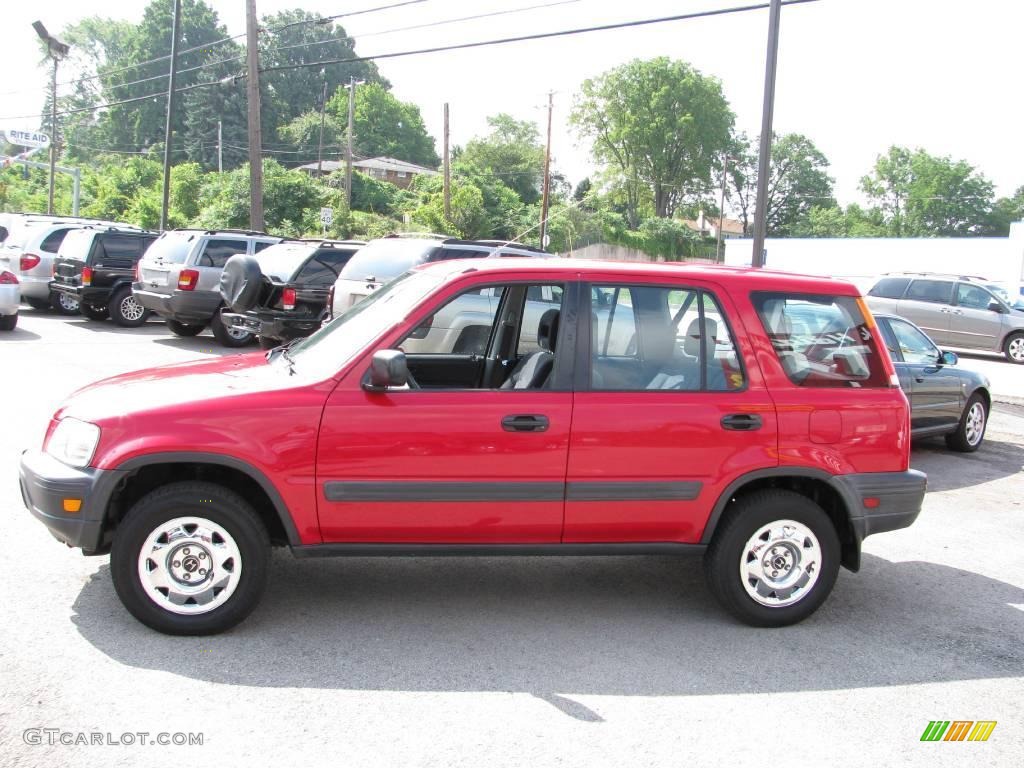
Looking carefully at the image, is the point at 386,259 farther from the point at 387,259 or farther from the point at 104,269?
the point at 104,269

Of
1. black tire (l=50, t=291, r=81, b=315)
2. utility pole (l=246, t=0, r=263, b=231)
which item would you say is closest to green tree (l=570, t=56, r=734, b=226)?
utility pole (l=246, t=0, r=263, b=231)

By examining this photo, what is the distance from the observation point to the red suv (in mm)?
4340

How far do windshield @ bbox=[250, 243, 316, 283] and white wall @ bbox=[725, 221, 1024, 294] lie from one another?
3577 cm

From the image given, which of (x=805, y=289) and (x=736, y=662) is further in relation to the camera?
(x=805, y=289)

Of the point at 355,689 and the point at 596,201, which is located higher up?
the point at 596,201

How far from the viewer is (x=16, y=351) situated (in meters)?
13.6

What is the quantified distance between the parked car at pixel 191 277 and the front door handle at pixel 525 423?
38.2 ft

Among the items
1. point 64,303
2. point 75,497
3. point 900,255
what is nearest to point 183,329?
point 64,303

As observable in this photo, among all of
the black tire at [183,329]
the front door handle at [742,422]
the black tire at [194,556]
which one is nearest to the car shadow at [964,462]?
the front door handle at [742,422]

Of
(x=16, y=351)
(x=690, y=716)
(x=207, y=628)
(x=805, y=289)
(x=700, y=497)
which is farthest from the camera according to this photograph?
(x=16, y=351)

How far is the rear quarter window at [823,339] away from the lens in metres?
4.93

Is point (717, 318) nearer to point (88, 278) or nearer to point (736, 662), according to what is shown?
point (736, 662)

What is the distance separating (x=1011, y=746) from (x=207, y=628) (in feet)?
11.5

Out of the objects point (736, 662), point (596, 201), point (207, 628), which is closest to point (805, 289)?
point (736, 662)
